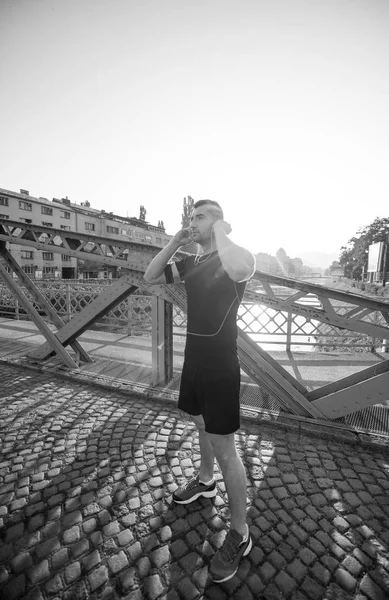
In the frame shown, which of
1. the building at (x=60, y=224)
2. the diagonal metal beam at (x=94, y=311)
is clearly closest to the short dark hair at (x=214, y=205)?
the diagonal metal beam at (x=94, y=311)

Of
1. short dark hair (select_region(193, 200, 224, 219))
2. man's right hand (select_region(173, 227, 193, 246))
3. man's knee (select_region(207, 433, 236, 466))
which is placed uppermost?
short dark hair (select_region(193, 200, 224, 219))

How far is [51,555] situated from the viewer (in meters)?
1.93

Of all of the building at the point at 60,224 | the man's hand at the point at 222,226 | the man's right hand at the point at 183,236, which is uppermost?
the building at the point at 60,224

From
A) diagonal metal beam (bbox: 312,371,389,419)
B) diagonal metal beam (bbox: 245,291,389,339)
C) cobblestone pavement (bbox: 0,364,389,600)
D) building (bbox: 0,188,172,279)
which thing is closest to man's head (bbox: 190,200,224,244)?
diagonal metal beam (bbox: 245,291,389,339)

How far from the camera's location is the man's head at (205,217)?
2.11m

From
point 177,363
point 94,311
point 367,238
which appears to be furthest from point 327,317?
point 367,238

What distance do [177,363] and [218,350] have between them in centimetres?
419

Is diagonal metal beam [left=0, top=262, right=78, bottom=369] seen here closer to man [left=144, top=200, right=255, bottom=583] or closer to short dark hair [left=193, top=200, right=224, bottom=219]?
man [left=144, top=200, right=255, bottom=583]

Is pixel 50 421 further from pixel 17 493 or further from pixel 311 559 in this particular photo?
pixel 311 559

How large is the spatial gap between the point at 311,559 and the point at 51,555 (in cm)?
182

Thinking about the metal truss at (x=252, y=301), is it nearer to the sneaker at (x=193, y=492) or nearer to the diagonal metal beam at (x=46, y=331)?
the diagonal metal beam at (x=46, y=331)

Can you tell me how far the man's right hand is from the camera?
2137 mm

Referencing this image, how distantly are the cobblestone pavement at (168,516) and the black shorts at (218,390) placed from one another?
36.7 inches

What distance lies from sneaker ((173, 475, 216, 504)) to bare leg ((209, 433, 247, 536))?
1.63 feet
